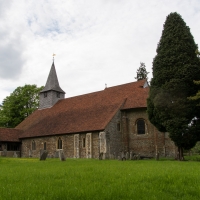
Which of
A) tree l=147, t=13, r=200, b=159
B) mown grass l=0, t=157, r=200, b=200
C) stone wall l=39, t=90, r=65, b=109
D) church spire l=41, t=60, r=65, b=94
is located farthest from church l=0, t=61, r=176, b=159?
mown grass l=0, t=157, r=200, b=200

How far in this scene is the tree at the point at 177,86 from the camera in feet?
61.8

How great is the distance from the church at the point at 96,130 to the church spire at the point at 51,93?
96.1 inches

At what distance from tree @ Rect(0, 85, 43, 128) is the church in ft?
34.9

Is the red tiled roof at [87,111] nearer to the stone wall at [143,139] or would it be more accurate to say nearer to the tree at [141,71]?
the stone wall at [143,139]

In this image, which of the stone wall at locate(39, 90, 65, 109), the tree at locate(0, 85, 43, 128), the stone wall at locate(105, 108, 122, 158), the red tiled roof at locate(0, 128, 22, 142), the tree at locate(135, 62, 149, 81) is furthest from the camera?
the tree at locate(135, 62, 149, 81)

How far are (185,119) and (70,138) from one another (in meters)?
13.5

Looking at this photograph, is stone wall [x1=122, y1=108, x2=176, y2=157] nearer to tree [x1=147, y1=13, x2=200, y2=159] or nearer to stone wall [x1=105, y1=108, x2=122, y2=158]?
stone wall [x1=105, y1=108, x2=122, y2=158]

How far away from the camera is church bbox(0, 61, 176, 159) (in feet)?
82.3

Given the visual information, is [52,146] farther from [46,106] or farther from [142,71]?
[142,71]

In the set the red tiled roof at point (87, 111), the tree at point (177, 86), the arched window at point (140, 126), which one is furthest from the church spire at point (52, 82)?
the tree at point (177, 86)

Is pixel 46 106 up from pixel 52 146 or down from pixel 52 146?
up

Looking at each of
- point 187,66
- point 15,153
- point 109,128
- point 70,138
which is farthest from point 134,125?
point 15,153

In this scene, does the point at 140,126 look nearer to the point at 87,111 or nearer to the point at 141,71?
the point at 87,111

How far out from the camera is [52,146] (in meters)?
29.6
